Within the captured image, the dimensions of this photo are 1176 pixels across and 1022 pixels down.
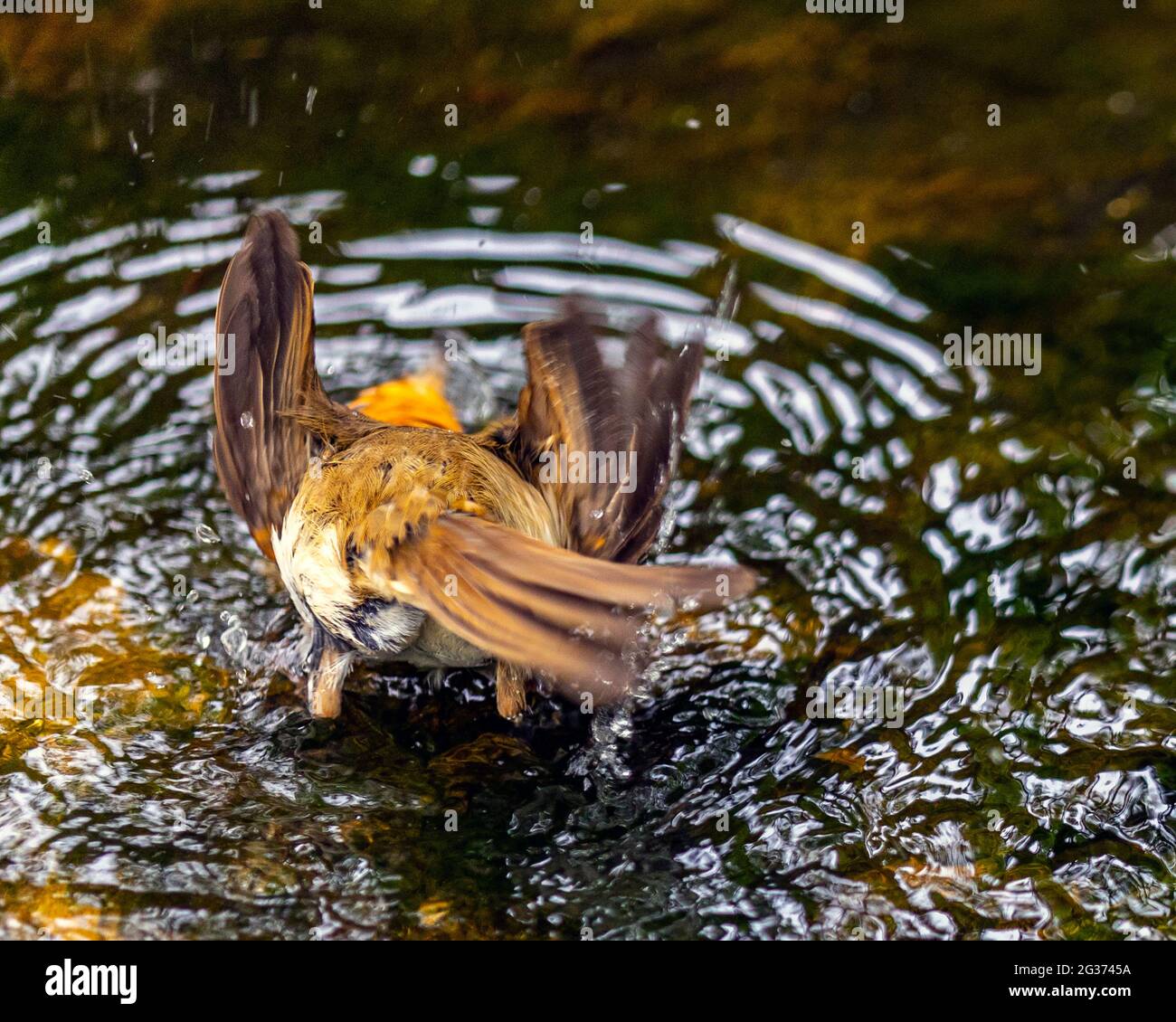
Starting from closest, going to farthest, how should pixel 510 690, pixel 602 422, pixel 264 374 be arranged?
pixel 510 690 < pixel 602 422 < pixel 264 374

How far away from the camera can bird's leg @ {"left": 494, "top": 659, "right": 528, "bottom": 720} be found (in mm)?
3920

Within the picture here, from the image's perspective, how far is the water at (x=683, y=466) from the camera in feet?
11.1

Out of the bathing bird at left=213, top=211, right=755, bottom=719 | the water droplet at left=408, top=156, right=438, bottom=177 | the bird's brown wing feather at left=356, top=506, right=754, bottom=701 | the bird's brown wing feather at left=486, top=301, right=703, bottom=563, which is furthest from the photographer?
the water droplet at left=408, top=156, right=438, bottom=177

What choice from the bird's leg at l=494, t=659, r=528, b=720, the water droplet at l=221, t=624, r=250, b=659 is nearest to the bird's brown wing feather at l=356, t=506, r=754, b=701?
the bird's leg at l=494, t=659, r=528, b=720

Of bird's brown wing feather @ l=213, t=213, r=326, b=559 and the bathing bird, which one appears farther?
bird's brown wing feather @ l=213, t=213, r=326, b=559

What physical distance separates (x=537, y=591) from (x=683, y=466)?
1.76 metres

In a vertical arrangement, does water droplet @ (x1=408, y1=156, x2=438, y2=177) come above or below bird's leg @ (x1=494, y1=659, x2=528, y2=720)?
above

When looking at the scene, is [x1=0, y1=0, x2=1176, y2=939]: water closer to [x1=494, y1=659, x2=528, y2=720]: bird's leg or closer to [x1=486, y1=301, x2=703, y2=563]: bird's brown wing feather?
[x1=494, y1=659, x2=528, y2=720]: bird's leg

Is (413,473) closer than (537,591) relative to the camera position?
No

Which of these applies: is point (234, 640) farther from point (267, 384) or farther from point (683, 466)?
point (683, 466)

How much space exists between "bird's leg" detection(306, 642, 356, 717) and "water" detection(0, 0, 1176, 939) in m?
0.06

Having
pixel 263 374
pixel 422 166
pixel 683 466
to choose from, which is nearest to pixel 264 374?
pixel 263 374

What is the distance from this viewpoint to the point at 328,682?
3.96 m
